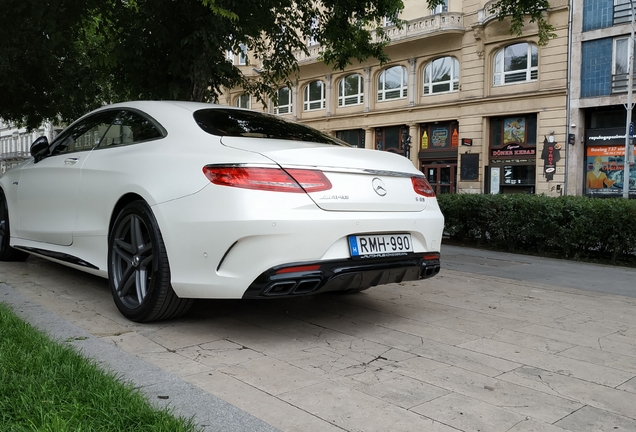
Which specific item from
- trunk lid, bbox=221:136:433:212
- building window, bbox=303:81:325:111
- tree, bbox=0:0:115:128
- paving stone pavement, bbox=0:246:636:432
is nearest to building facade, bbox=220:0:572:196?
building window, bbox=303:81:325:111

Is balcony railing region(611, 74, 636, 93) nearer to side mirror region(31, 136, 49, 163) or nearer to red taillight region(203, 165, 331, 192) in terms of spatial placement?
side mirror region(31, 136, 49, 163)

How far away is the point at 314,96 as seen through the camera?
3781 cm

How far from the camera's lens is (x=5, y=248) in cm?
632

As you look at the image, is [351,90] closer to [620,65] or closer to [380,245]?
[620,65]

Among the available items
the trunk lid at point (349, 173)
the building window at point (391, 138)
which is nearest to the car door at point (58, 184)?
the trunk lid at point (349, 173)

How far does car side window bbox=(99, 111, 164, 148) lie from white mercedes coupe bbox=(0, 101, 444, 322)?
0.01 m

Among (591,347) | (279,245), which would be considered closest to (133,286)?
(279,245)

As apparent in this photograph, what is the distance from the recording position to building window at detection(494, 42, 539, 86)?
2711cm

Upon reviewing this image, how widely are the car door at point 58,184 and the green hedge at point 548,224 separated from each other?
277 inches

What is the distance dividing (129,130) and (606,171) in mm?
24993

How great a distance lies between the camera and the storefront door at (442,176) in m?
30.5

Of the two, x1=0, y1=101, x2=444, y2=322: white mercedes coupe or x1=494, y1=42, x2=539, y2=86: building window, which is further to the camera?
x1=494, y1=42, x2=539, y2=86: building window

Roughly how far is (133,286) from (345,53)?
9474 millimetres

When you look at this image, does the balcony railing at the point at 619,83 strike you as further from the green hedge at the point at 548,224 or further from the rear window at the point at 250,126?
the rear window at the point at 250,126
